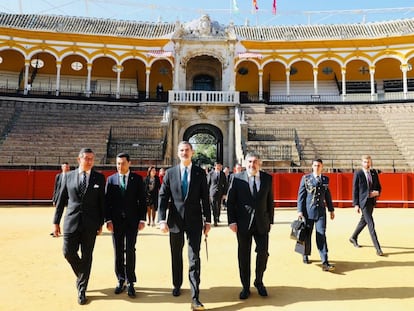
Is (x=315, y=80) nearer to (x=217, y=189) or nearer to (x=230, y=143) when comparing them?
(x=230, y=143)

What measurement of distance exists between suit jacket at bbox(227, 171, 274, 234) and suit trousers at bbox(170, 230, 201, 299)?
0.53m

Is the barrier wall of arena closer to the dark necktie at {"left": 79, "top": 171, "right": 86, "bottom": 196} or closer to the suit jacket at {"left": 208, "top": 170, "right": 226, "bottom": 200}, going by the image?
the suit jacket at {"left": 208, "top": 170, "right": 226, "bottom": 200}

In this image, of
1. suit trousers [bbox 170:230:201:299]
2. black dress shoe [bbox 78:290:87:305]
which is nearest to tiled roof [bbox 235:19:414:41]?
suit trousers [bbox 170:230:201:299]

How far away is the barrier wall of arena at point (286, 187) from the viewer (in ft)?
49.5

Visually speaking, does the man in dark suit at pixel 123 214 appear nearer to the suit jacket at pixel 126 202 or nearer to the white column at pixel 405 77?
the suit jacket at pixel 126 202

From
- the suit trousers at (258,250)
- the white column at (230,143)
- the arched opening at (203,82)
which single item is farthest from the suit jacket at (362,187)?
the arched opening at (203,82)

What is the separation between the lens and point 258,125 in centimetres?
2100

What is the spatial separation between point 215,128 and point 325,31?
1406 centimetres

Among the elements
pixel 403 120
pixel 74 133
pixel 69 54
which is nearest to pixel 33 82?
pixel 69 54

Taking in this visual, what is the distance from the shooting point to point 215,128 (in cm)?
2289

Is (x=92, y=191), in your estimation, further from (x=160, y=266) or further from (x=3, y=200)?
(x=3, y=200)

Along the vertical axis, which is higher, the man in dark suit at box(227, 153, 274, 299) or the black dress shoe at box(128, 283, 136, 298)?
the man in dark suit at box(227, 153, 274, 299)

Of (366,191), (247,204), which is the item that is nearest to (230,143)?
(366,191)

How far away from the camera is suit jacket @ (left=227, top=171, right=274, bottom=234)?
14.0ft
